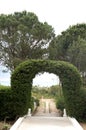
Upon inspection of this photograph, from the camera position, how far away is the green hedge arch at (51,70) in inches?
787

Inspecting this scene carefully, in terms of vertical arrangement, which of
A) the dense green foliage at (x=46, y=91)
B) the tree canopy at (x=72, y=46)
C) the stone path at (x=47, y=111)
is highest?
the tree canopy at (x=72, y=46)

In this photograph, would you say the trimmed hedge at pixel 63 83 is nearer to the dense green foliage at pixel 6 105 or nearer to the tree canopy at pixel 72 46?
the dense green foliage at pixel 6 105

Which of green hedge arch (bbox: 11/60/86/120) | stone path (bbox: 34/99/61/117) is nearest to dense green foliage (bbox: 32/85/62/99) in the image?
stone path (bbox: 34/99/61/117)

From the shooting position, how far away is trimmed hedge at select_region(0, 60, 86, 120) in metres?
20.0

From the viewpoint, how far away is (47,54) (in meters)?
36.8

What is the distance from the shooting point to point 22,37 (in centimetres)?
3531

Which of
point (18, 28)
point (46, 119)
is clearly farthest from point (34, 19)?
point (46, 119)

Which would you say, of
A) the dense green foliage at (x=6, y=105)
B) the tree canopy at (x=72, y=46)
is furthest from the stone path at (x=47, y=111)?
the tree canopy at (x=72, y=46)

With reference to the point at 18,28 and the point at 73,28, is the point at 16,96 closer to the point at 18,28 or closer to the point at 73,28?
the point at 18,28

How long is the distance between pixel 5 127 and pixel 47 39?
22.3 m

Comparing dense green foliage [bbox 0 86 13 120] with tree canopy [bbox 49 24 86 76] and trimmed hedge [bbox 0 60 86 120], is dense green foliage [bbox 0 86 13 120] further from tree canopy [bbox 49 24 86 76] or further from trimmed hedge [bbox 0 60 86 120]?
tree canopy [bbox 49 24 86 76]

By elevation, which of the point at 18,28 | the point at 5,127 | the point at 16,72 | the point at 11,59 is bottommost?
the point at 5,127

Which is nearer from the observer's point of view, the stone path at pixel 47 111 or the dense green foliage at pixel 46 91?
the stone path at pixel 47 111

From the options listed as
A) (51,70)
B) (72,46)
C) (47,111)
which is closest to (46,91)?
(72,46)
